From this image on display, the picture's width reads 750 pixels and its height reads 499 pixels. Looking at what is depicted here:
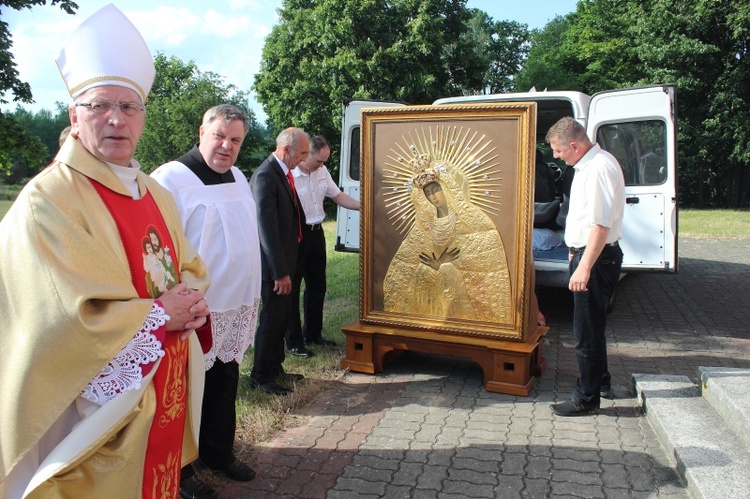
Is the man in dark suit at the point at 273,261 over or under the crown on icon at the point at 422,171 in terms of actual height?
under

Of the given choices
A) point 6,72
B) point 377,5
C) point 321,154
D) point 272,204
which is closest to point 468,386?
point 272,204

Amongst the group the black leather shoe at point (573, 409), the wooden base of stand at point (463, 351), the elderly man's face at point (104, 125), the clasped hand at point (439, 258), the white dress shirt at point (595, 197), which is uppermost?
the elderly man's face at point (104, 125)

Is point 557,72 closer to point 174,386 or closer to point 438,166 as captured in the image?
point 438,166

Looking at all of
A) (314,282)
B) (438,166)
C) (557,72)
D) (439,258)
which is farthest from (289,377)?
(557,72)

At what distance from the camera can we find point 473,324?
484 centimetres

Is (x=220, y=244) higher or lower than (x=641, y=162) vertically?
lower

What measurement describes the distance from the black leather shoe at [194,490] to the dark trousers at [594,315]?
2.53 meters

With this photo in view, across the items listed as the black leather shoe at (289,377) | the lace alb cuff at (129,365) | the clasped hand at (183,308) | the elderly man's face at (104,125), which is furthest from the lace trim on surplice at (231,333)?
the black leather shoe at (289,377)

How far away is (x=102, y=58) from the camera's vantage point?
2.23 metres

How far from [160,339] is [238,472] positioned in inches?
61.0

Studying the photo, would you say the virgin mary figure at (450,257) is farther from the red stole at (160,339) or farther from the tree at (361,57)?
the tree at (361,57)

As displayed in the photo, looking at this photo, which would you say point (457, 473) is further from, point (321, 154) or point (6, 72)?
point (6, 72)

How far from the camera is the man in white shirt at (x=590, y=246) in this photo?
13.3 ft

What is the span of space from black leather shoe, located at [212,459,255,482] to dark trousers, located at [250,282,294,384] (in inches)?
51.0
